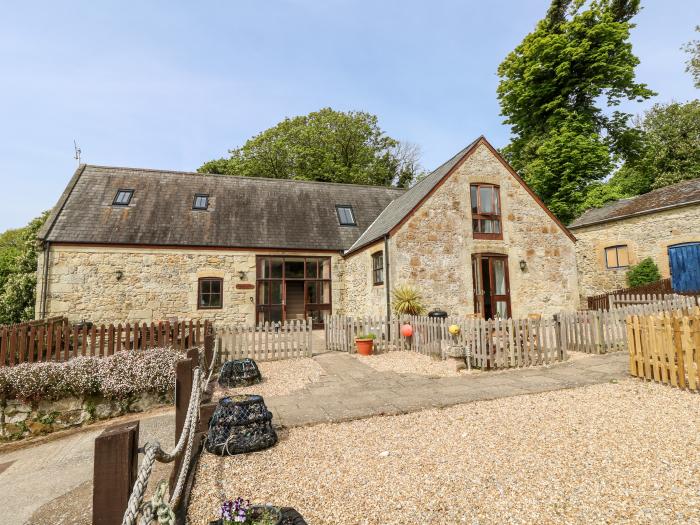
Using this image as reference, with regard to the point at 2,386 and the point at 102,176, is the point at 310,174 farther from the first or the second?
the point at 2,386

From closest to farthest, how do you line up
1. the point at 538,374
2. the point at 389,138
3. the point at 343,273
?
the point at 538,374 → the point at 343,273 → the point at 389,138

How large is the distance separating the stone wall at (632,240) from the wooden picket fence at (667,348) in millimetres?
14142

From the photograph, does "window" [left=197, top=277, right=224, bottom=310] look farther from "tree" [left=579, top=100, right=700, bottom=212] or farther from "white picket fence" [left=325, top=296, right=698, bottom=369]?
"tree" [left=579, top=100, right=700, bottom=212]

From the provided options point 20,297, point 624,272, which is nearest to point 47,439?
point 20,297

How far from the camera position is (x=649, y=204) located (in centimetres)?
1875

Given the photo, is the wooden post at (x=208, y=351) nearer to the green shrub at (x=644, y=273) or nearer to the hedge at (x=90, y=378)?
the hedge at (x=90, y=378)

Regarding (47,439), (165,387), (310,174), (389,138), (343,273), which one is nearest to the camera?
(47,439)

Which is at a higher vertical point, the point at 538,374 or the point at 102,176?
the point at 102,176

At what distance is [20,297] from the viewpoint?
71.8 ft

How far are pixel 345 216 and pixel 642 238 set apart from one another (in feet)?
51.3

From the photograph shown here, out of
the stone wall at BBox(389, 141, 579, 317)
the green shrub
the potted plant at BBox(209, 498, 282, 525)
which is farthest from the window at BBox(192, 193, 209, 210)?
the green shrub

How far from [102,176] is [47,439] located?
1456 centimetres

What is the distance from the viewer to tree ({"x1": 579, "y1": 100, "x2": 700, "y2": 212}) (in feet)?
82.3

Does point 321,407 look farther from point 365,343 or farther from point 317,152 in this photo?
point 317,152
